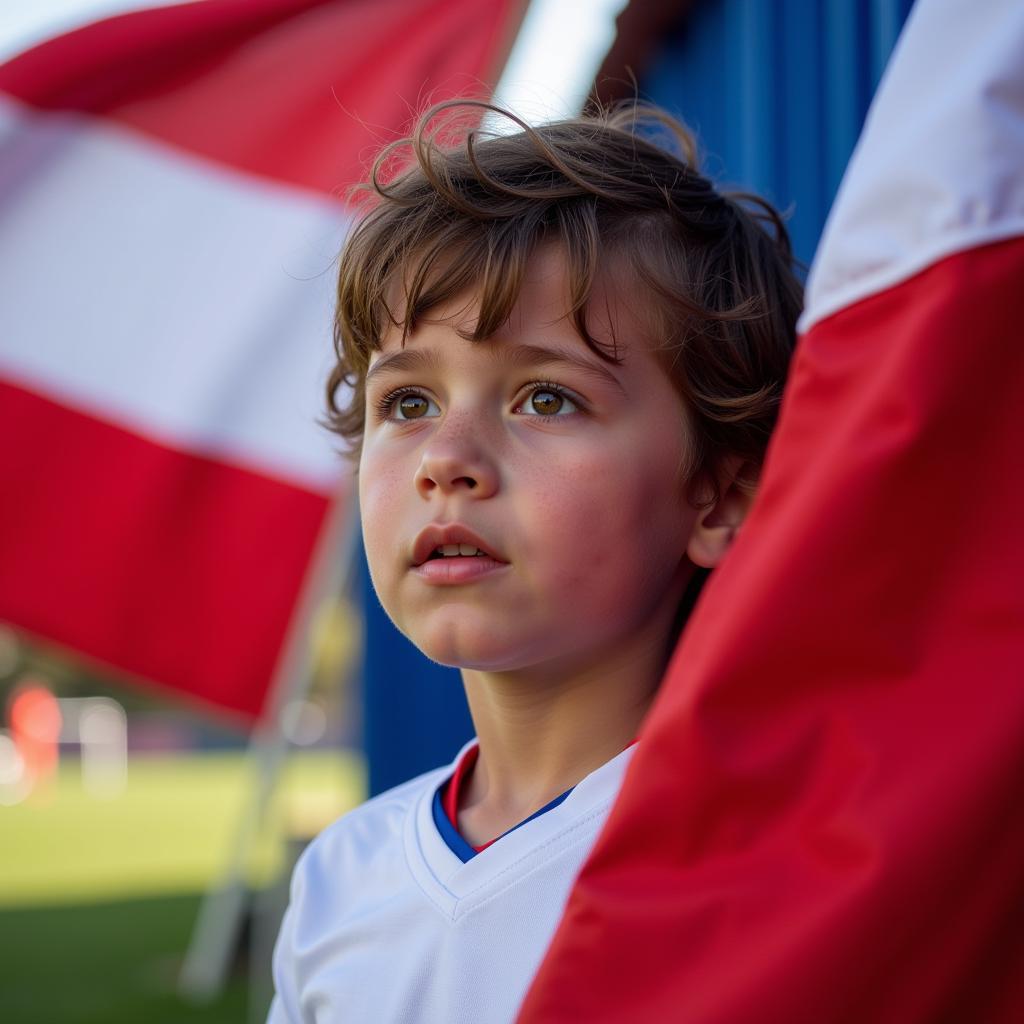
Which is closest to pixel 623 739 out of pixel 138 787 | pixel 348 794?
pixel 348 794

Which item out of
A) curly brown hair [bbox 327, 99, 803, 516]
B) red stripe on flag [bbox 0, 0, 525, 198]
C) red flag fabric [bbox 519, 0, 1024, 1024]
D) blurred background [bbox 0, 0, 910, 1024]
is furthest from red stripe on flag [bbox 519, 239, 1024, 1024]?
red stripe on flag [bbox 0, 0, 525, 198]

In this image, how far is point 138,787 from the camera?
19.2 metres

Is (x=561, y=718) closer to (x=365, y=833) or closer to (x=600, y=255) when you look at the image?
(x=365, y=833)

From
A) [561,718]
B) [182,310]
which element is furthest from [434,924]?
[182,310]

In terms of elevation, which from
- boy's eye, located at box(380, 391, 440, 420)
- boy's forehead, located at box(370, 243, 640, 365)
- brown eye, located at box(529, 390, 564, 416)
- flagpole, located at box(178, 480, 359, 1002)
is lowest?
flagpole, located at box(178, 480, 359, 1002)

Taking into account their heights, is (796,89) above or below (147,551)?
above

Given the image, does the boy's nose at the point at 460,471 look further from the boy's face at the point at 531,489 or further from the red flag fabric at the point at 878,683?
the red flag fabric at the point at 878,683

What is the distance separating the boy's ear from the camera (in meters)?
1.30

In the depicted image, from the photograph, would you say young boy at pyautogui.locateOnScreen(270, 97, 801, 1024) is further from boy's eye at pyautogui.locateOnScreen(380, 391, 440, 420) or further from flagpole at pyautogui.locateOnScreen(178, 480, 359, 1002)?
flagpole at pyautogui.locateOnScreen(178, 480, 359, 1002)

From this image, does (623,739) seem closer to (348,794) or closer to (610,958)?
(610,958)

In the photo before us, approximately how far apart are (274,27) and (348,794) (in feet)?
37.4

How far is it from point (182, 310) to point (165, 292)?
0.26 ft

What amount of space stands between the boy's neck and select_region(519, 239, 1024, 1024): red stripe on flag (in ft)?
1.88

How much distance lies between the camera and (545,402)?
1.21 m
